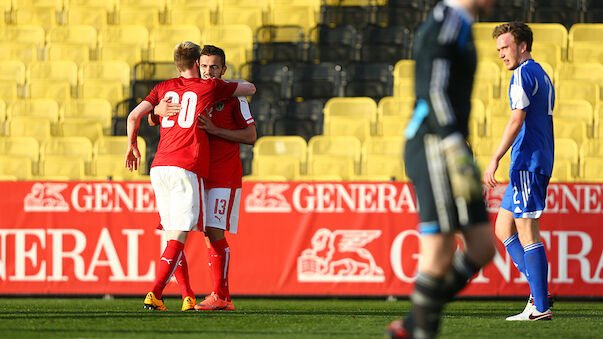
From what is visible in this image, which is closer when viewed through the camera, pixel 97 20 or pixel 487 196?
pixel 487 196

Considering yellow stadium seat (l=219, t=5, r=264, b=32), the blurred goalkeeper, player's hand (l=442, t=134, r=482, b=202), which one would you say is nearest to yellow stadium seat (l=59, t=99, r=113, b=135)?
yellow stadium seat (l=219, t=5, r=264, b=32)

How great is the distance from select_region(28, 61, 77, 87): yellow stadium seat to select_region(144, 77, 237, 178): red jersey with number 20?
6.58 meters

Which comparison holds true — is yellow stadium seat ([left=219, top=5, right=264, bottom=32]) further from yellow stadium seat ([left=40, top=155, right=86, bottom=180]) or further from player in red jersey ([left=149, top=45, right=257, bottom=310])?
player in red jersey ([left=149, top=45, right=257, bottom=310])

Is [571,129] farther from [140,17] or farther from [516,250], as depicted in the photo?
[140,17]

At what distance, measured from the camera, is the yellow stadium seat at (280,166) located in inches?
414

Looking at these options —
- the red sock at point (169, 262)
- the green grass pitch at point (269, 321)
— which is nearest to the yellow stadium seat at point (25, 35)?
the green grass pitch at point (269, 321)

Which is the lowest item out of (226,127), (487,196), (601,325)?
(601,325)

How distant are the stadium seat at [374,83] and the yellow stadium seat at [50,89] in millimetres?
3514

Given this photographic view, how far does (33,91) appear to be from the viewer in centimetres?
1273

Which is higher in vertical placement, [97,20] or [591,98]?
[97,20]

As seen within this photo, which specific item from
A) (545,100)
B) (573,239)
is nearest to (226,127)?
(545,100)

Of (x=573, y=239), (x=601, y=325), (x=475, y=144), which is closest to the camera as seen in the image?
(x=601, y=325)

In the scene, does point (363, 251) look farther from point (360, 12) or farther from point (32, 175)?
point (360, 12)

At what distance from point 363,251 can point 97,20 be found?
7168 millimetres
